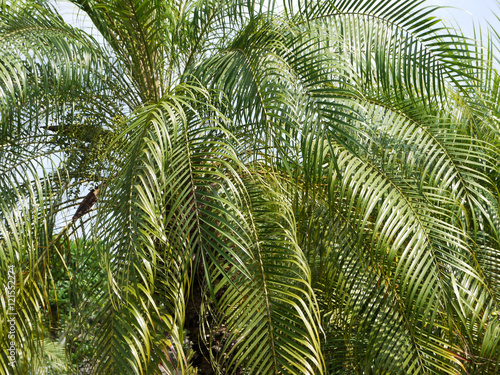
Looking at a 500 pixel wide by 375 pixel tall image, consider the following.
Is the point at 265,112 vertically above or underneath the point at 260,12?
underneath

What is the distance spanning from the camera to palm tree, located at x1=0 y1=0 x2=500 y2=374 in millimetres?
2082

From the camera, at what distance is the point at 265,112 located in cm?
241

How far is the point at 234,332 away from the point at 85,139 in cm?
194

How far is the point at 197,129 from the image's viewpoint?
245 centimetres

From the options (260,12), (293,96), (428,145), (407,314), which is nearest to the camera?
(293,96)

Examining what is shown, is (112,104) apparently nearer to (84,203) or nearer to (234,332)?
(84,203)

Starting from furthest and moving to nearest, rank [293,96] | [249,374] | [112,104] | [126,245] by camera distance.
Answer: [112,104]
[293,96]
[249,374]
[126,245]

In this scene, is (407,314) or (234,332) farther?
(407,314)

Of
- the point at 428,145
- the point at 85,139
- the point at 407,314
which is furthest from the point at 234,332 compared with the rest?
the point at 85,139

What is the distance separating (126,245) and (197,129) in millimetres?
784

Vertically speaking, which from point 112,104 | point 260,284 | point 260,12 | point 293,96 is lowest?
point 260,284

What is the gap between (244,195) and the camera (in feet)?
7.65

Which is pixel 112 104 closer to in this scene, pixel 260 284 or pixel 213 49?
pixel 213 49

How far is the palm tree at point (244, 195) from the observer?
6.83 ft
